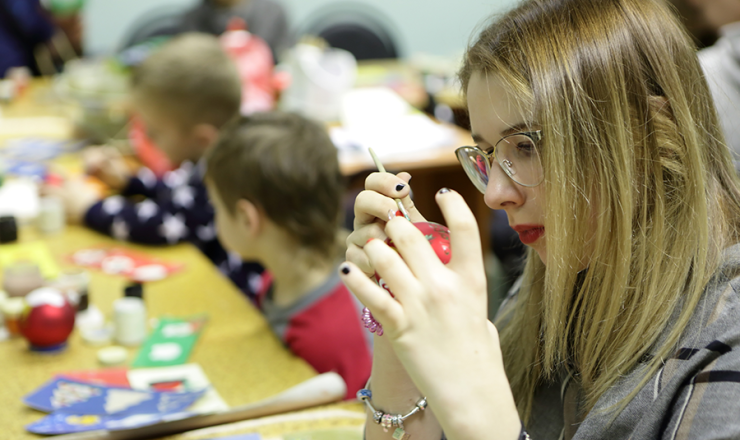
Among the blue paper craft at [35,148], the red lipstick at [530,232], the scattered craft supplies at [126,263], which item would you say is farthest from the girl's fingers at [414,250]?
the blue paper craft at [35,148]

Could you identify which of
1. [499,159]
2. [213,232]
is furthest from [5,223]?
[499,159]

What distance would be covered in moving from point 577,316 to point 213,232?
1372 mm

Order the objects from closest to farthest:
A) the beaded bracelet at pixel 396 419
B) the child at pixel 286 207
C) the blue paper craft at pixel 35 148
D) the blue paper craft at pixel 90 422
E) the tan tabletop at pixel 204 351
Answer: the beaded bracelet at pixel 396 419 < the blue paper craft at pixel 90 422 < the tan tabletop at pixel 204 351 < the child at pixel 286 207 < the blue paper craft at pixel 35 148

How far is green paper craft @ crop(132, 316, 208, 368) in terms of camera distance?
1.30 meters

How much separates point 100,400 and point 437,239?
70 centimetres

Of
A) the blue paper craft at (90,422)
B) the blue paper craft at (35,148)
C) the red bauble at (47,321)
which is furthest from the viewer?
the blue paper craft at (35,148)

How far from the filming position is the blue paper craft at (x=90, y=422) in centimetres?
104

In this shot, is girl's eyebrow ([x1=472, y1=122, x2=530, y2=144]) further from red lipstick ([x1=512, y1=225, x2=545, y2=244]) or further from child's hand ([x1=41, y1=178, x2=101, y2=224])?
child's hand ([x1=41, y1=178, x2=101, y2=224])

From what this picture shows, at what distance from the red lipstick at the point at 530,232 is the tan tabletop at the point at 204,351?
22.3 inches

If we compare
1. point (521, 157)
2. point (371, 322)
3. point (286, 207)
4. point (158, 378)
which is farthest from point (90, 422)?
point (521, 157)

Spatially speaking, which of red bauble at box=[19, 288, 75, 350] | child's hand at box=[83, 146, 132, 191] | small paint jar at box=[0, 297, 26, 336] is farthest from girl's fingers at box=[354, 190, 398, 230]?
child's hand at box=[83, 146, 132, 191]

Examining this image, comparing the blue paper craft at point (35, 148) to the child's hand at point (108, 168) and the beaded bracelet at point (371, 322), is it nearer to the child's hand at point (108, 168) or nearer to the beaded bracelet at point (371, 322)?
the child's hand at point (108, 168)

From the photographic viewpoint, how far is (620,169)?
2.45 feet

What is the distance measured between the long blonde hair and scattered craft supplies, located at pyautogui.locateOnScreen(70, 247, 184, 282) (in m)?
1.16
